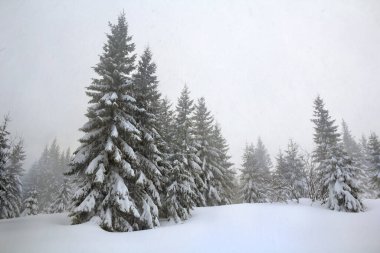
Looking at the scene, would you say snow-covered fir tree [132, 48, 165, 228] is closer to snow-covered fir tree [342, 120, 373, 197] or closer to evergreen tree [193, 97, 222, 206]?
evergreen tree [193, 97, 222, 206]

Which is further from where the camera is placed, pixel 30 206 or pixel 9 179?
pixel 30 206

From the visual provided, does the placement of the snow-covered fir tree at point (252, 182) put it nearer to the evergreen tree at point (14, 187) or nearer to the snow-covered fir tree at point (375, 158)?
the snow-covered fir tree at point (375, 158)

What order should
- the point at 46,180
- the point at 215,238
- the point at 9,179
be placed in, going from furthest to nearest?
the point at 46,180, the point at 9,179, the point at 215,238

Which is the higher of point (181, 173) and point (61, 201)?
point (181, 173)

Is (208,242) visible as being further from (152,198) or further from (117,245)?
(152,198)

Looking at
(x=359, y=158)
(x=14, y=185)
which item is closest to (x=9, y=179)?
(x=14, y=185)

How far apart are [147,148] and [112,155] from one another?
10.9ft

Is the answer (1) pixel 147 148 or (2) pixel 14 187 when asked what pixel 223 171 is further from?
(2) pixel 14 187

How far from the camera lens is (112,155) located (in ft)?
42.6

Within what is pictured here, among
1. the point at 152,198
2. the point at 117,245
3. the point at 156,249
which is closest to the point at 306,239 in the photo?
the point at 156,249

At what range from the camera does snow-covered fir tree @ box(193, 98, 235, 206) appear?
85.2 feet

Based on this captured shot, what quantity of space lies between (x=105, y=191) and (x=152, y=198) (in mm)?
4373

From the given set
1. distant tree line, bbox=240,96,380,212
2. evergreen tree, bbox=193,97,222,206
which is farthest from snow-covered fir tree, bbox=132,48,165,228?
distant tree line, bbox=240,96,380,212

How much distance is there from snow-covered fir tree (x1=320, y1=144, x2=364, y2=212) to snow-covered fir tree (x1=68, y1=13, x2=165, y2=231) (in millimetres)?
15907
